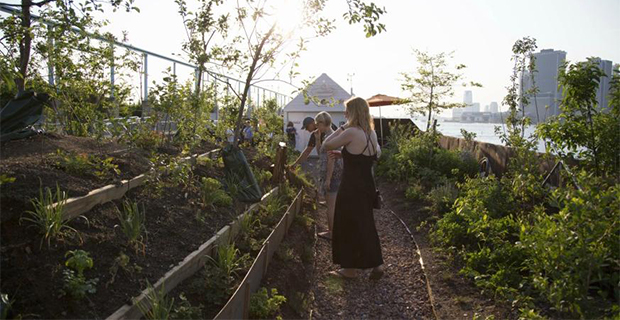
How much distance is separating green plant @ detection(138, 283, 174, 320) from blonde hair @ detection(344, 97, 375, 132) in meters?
2.73

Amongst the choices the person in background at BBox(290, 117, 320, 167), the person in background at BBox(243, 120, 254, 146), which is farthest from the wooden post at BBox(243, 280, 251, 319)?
the person in background at BBox(243, 120, 254, 146)

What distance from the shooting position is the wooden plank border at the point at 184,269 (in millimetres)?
3004

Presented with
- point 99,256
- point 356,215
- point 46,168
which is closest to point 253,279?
point 99,256

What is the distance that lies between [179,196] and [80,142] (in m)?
1.38

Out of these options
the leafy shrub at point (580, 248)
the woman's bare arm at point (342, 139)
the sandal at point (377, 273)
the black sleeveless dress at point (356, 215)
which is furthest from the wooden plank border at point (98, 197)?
the leafy shrub at point (580, 248)

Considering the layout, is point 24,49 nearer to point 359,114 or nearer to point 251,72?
point 251,72

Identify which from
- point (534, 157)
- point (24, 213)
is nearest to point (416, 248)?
point (534, 157)

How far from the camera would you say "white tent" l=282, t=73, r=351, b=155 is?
20875 millimetres

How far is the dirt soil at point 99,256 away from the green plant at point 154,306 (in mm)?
120

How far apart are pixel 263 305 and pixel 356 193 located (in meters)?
1.75

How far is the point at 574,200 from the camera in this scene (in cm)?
358

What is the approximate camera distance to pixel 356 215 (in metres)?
5.20

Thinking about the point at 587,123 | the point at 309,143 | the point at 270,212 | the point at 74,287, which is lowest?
the point at 270,212

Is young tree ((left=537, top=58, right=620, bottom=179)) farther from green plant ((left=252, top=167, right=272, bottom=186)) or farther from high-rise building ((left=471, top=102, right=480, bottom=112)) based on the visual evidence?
high-rise building ((left=471, top=102, right=480, bottom=112))
